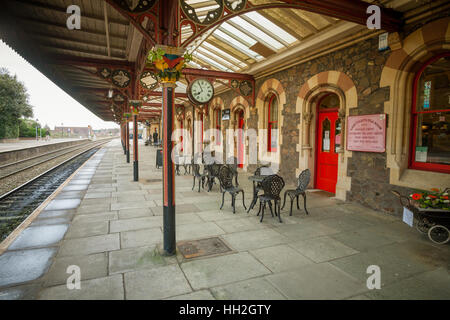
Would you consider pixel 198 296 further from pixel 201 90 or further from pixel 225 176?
pixel 201 90

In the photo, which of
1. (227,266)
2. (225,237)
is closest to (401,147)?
(225,237)

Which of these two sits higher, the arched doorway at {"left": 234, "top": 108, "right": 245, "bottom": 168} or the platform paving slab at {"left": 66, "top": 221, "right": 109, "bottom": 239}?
the arched doorway at {"left": 234, "top": 108, "right": 245, "bottom": 168}

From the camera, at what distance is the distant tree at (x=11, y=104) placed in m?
36.8

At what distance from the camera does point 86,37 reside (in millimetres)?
7648

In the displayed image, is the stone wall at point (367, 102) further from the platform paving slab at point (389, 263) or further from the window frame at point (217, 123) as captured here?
the window frame at point (217, 123)

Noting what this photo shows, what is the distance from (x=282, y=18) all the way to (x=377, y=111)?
141 inches

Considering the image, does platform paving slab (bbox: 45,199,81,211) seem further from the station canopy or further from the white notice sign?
the white notice sign

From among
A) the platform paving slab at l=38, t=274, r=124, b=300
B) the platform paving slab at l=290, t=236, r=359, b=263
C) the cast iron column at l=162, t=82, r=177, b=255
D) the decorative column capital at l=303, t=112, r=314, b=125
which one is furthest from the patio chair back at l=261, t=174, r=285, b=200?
the decorative column capital at l=303, t=112, r=314, b=125

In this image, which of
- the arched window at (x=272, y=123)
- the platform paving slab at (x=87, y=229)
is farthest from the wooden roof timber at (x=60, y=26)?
the arched window at (x=272, y=123)

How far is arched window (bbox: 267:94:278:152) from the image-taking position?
1003 cm

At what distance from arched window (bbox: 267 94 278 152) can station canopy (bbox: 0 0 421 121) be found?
1157mm

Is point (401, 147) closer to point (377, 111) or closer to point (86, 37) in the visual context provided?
point (377, 111)

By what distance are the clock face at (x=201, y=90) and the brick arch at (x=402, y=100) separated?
5.51 m
